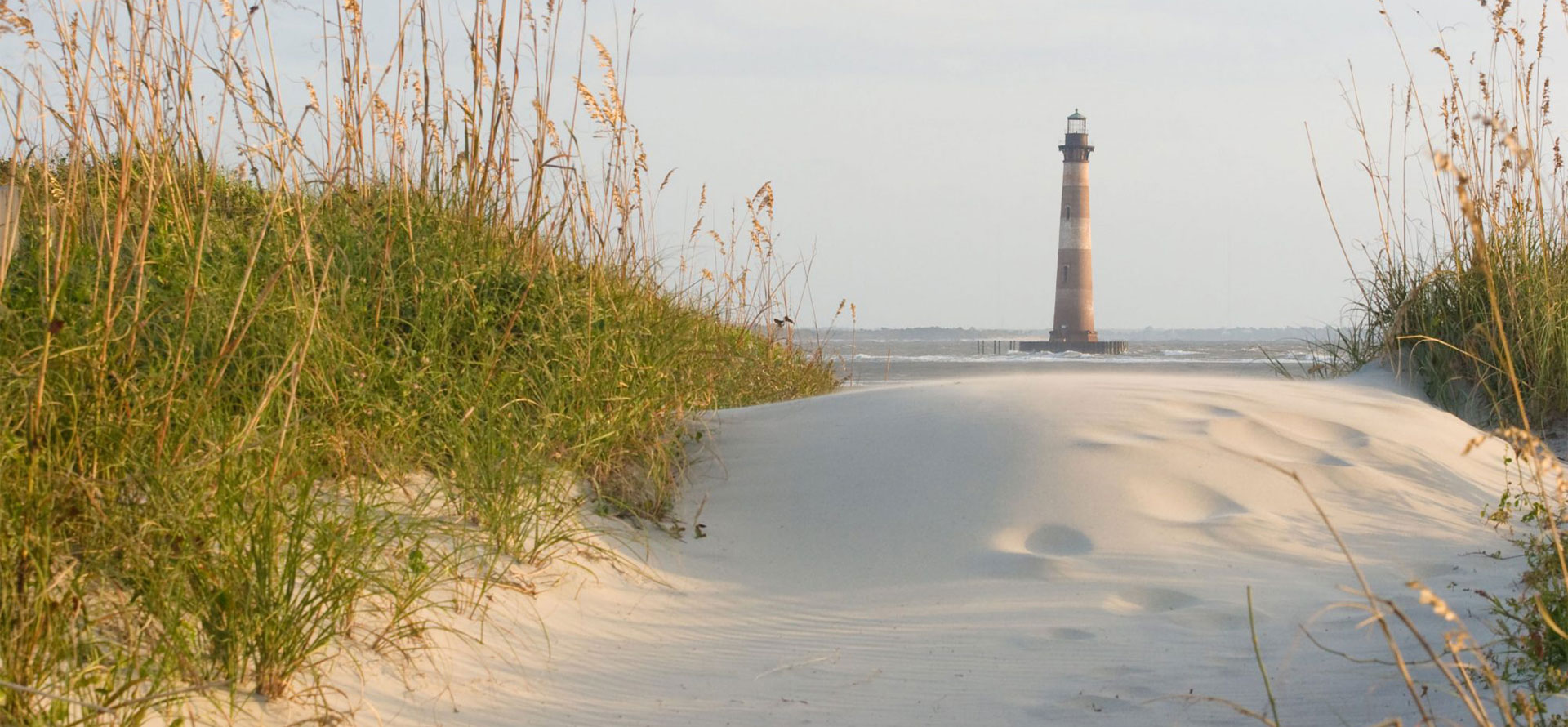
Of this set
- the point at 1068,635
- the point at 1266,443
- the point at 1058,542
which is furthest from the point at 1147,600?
the point at 1266,443

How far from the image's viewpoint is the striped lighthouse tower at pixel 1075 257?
28.0 metres

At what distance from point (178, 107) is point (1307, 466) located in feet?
11.3

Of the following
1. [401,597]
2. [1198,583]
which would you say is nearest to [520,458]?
[401,597]

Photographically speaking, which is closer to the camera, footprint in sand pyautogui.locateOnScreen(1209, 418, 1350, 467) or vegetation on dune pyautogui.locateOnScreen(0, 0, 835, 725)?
vegetation on dune pyautogui.locateOnScreen(0, 0, 835, 725)

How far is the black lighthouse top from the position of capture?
28766 millimetres

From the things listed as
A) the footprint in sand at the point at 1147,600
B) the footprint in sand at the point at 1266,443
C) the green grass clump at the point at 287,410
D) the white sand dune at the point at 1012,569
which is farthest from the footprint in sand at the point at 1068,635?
the footprint in sand at the point at 1266,443

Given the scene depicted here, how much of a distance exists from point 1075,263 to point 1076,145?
2.96 m

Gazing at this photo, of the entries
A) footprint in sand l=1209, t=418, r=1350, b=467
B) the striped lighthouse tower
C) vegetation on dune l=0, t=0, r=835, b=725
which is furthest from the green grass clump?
the striped lighthouse tower

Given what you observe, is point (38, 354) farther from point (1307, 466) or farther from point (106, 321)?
point (1307, 466)

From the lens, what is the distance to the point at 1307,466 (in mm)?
3820

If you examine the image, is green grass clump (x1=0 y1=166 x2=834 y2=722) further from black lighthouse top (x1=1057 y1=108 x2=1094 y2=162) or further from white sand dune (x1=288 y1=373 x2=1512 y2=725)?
black lighthouse top (x1=1057 y1=108 x2=1094 y2=162)

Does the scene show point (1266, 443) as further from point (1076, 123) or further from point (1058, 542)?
point (1076, 123)

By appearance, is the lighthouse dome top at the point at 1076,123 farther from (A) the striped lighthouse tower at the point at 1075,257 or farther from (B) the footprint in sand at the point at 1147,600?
(B) the footprint in sand at the point at 1147,600

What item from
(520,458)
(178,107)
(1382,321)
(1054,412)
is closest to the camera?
(520,458)
